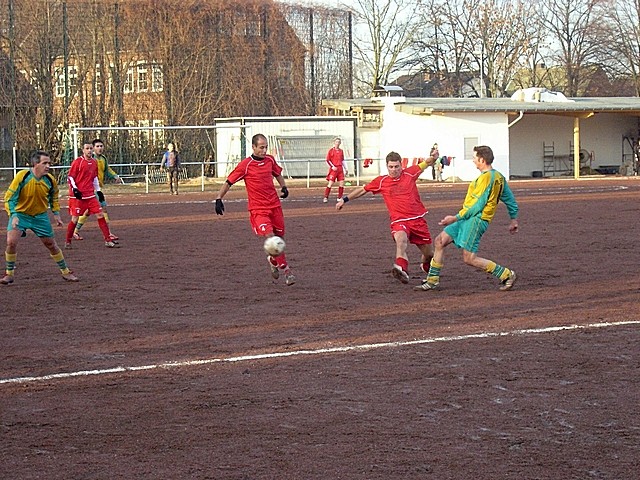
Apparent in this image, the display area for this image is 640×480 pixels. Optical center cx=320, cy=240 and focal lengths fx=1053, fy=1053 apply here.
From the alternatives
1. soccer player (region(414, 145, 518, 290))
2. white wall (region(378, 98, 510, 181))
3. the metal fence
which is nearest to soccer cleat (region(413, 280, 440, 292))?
soccer player (region(414, 145, 518, 290))

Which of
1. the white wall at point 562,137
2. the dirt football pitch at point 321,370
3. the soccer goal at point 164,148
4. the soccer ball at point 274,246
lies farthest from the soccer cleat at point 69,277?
the white wall at point 562,137

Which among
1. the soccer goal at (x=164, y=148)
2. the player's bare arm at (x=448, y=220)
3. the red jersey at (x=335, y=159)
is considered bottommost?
the player's bare arm at (x=448, y=220)

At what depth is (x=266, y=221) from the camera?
1209 cm

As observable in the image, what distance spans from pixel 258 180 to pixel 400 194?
163 centimetres

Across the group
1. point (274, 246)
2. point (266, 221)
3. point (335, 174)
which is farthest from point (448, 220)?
point (335, 174)

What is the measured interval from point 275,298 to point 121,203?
21054 millimetres

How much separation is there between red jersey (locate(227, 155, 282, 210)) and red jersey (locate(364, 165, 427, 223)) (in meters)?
1.12

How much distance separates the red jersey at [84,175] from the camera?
53.6 ft

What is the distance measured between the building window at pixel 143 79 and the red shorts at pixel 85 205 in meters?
34.2

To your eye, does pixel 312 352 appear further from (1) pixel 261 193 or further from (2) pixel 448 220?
(1) pixel 261 193

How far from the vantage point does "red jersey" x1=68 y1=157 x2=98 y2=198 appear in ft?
53.6

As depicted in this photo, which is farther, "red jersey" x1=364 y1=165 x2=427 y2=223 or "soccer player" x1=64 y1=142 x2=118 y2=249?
"soccer player" x1=64 y1=142 x2=118 y2=249

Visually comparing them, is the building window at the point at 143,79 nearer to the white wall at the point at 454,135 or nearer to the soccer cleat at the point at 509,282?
the white wall at the point at 454,135

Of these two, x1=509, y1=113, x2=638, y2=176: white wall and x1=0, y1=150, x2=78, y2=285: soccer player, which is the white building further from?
x1=0, y1=150, x2=78, y2=285: soccer player
